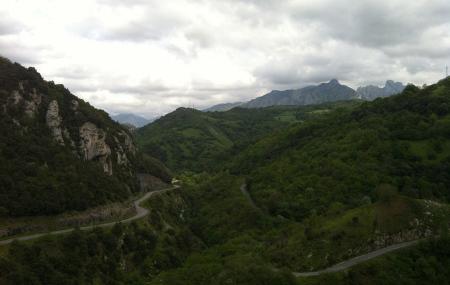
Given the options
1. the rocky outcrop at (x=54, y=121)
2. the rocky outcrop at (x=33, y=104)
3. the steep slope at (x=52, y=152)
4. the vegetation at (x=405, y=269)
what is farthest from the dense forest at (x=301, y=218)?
the rocky outcrop at (x=33, y=104)

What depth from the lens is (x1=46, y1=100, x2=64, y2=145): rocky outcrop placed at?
11712cm

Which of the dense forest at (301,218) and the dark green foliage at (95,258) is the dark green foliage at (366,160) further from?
the dark green foliage at (95,258)

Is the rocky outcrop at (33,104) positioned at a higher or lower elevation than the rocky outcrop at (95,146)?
higher

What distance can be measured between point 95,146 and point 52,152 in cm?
1853

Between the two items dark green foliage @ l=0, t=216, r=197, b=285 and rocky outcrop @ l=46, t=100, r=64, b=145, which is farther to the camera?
rocky outcrop @ l=46, t=100, r=64, b=145

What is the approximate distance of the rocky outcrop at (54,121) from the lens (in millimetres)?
117125

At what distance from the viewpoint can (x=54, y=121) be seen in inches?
4688

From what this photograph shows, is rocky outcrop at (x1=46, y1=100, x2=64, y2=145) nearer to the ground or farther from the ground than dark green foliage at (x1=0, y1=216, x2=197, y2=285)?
farther from the ground

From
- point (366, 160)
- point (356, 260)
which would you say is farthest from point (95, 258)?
point (366, 160)

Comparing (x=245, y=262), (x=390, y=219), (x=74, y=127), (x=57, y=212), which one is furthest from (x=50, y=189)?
(x=390, y=219)

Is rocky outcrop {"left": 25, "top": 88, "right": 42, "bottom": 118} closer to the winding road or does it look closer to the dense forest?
the dense forest

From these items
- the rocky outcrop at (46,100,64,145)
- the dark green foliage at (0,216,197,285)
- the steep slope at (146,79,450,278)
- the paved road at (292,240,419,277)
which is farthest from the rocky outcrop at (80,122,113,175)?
the paved road at (292,240,419,277)

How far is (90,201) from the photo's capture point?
103 m

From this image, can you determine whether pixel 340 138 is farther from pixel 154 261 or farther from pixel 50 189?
pixel 50 189
